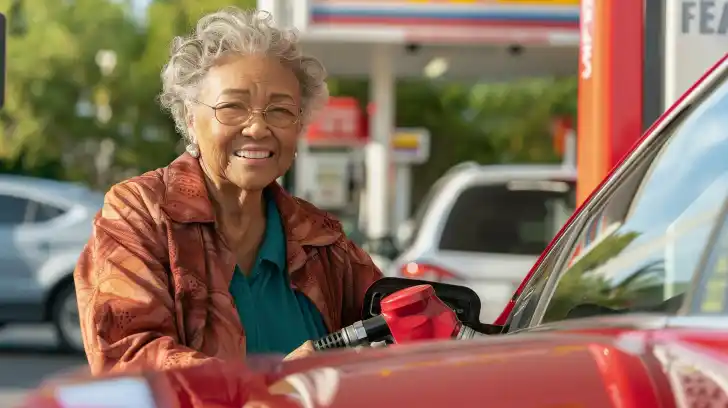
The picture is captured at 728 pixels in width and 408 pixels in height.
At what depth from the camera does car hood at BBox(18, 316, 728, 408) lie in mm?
1384

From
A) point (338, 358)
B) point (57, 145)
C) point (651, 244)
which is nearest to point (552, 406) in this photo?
point (338, 358)

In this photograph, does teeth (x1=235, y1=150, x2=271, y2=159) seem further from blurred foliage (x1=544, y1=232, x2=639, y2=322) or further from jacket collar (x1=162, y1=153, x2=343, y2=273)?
blurred foliage (x1=544, y1=232, x2=639, y2=322)

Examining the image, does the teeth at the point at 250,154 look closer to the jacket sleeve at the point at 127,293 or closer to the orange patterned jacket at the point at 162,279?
the orange patterned jacket at the point at 162,279

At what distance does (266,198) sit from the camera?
3.01 metres

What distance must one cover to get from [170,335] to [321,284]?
477 millimetres

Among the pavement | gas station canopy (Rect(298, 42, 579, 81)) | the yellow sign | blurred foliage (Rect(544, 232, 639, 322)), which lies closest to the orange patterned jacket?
blurred foliage (Rect(544, 232, 639, 322))

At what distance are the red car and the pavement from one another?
833 cm

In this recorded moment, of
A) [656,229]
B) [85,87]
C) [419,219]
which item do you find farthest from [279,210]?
[85,87]

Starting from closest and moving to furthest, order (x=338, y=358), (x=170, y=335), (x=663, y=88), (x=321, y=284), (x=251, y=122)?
(x=338, y=358) < (x=170, y=335) < (x=251, y=122) < (x=321, y=284) < (x=663, y=88)

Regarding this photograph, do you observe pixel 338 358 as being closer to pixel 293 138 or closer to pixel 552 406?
pixel 552 406

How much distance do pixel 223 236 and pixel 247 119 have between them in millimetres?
247

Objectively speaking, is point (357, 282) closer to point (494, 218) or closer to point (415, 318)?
point (415, 318)

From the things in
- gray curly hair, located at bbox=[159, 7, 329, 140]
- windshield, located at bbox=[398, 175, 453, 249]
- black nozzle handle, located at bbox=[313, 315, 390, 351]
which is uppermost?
gray curly hair, located at bbox=[159, 7, 329, 140]

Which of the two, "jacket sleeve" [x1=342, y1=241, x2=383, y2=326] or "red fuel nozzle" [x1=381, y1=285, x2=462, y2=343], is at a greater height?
"red fuel nozzle" [x1=381, y1=285, x2=462, y2=343]
